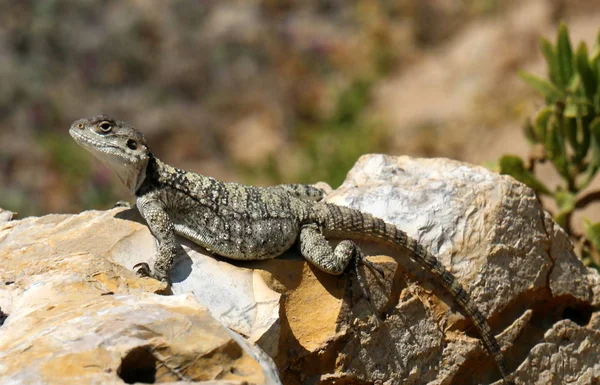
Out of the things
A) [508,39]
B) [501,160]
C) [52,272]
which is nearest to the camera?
[52,272]

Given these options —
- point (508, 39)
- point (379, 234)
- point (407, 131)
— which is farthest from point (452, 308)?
point (508, 39)

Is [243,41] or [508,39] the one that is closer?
[508,39]

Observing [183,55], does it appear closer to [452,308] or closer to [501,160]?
[501,160]

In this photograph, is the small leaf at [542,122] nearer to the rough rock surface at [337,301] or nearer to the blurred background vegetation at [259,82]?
the rough rock surface at [337,301]

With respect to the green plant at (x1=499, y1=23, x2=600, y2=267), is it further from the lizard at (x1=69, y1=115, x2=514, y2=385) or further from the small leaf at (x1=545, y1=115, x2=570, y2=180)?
the lizard at (x1=69, y1=115, x2=514, y2=385)

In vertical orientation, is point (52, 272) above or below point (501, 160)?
below
